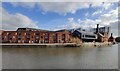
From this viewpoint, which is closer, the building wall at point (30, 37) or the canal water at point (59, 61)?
the canal water at point (59, 61)

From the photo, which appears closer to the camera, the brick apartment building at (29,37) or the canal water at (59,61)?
the canal water at (59,61)

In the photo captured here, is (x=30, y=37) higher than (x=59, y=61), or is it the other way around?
(x=30, y=37)

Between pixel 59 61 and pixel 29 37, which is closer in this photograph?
pixel 59 61

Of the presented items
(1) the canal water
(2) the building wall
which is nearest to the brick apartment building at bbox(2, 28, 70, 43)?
(2) the building wall

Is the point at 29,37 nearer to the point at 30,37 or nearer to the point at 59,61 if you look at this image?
Result: the point at 30,37

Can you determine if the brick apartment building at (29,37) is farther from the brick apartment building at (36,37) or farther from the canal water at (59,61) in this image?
the canal water at (59,61)

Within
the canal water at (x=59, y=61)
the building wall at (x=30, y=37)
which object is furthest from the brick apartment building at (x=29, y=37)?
the canal water at (x=59, y=61)

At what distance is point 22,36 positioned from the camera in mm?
48625

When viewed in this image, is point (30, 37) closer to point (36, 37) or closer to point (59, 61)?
point (36, 37)

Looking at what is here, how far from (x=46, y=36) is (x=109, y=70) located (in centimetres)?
3856

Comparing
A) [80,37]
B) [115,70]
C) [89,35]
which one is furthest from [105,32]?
[115,70]

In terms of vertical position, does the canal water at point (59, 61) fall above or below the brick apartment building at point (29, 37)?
below

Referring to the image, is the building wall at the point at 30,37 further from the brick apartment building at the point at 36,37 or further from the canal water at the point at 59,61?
the canal water at the point at 59,61

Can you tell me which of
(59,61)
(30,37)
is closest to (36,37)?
(30,37)
